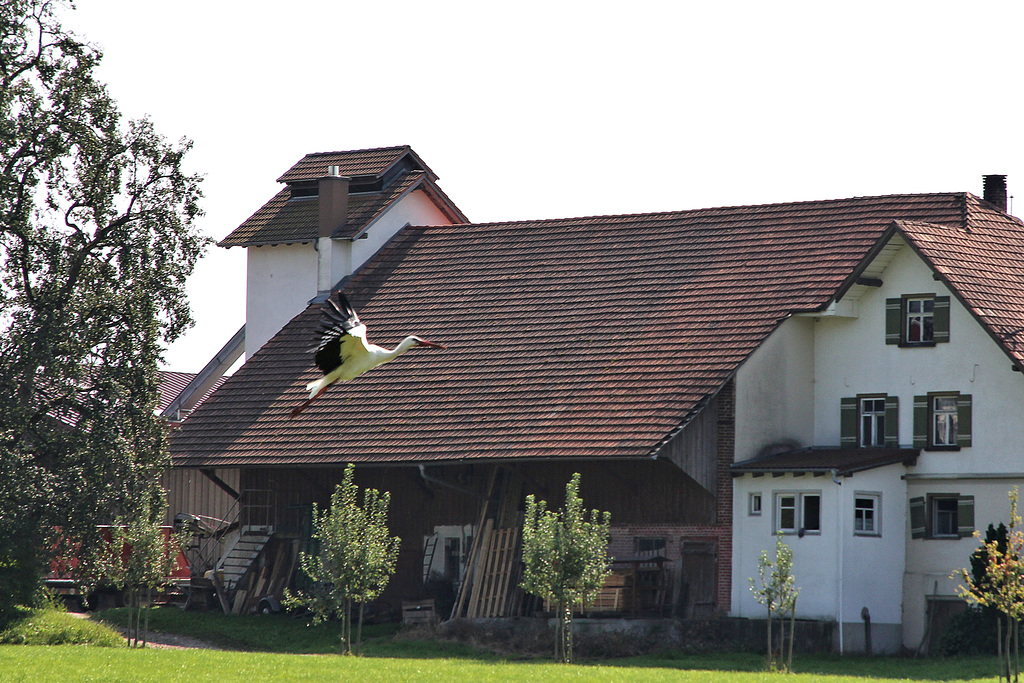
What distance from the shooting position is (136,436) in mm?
38781

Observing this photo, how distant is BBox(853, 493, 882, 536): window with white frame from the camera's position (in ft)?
120

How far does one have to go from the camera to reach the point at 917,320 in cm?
3847

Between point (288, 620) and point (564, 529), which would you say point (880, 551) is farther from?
point (288, 620)

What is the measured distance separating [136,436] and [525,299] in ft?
36.4

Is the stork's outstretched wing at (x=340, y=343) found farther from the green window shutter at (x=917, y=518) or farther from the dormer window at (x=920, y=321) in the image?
the dormer window at (x=920, y=321)

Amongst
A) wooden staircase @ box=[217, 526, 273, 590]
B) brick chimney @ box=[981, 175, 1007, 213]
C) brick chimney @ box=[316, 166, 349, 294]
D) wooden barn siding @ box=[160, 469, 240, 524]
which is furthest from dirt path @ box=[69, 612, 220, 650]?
brick chimney @ box=[981, 175, 1007, 213]

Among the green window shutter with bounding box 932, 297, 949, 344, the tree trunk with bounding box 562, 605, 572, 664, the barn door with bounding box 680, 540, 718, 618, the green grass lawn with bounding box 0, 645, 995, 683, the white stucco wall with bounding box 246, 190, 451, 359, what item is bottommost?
the green grass lawn with bounding box 0, 645, 995, 683

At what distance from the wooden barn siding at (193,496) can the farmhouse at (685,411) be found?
2.89 m

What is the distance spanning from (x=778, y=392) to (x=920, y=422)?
11.0ft

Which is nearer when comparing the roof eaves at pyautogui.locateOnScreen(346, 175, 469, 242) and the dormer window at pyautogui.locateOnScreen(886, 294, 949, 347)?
the dormer window at pyautogui.locateOnScreen(886, 294, 949, 347)

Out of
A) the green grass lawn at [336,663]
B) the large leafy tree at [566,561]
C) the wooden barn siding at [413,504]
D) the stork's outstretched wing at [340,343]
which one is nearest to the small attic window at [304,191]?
the wooden barn siding at [413,504]

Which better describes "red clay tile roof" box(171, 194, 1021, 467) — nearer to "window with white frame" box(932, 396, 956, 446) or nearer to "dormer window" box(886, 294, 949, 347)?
"dormer window" box(886, 294, 949, 347)

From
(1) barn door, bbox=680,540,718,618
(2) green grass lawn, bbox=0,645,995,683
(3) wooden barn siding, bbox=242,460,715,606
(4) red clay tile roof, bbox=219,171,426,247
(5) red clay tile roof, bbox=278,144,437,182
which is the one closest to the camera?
(2) green grass lawn, bbox=0,645,995,683

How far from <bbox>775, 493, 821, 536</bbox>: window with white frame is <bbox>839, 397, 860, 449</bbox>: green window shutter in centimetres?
303
